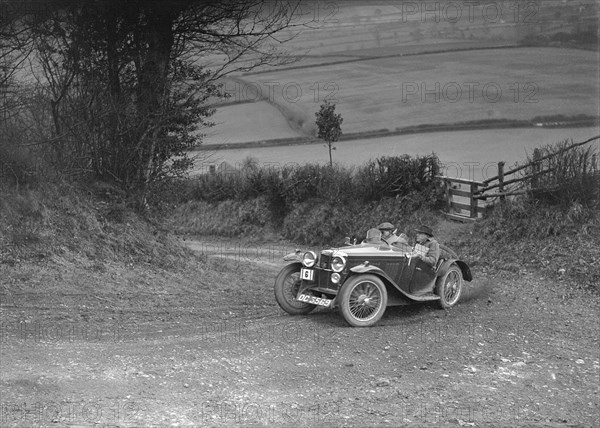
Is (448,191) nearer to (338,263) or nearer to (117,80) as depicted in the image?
(117,80)

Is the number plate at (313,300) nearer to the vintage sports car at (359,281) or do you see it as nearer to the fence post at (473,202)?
the vintage sports car at (359,281)

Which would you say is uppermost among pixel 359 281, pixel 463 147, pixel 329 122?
pixel 329 122

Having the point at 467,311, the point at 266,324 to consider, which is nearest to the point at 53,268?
the point at 266,324

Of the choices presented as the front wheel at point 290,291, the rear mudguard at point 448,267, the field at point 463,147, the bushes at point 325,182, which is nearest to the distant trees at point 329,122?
the field at point 463,147

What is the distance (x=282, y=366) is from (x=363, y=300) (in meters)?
2.35

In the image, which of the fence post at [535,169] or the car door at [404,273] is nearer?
the car door at [404,273]

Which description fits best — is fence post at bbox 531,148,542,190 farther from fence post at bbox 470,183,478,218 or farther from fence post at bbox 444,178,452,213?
fence post at bbox 444,178,452,213

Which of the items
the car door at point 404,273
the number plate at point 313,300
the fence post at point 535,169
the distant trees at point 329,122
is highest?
the distant trees at point 329,122

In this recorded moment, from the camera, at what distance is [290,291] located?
12875 millimetres

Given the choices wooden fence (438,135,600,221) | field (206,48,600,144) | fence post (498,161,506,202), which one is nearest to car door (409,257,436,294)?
wooden fence (438,135,600,221)

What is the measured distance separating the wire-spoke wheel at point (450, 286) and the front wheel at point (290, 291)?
2288mm

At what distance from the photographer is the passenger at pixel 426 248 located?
13203 mm

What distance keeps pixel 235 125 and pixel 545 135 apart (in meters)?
11.0

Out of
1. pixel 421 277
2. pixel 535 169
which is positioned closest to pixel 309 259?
pixel 421 277
